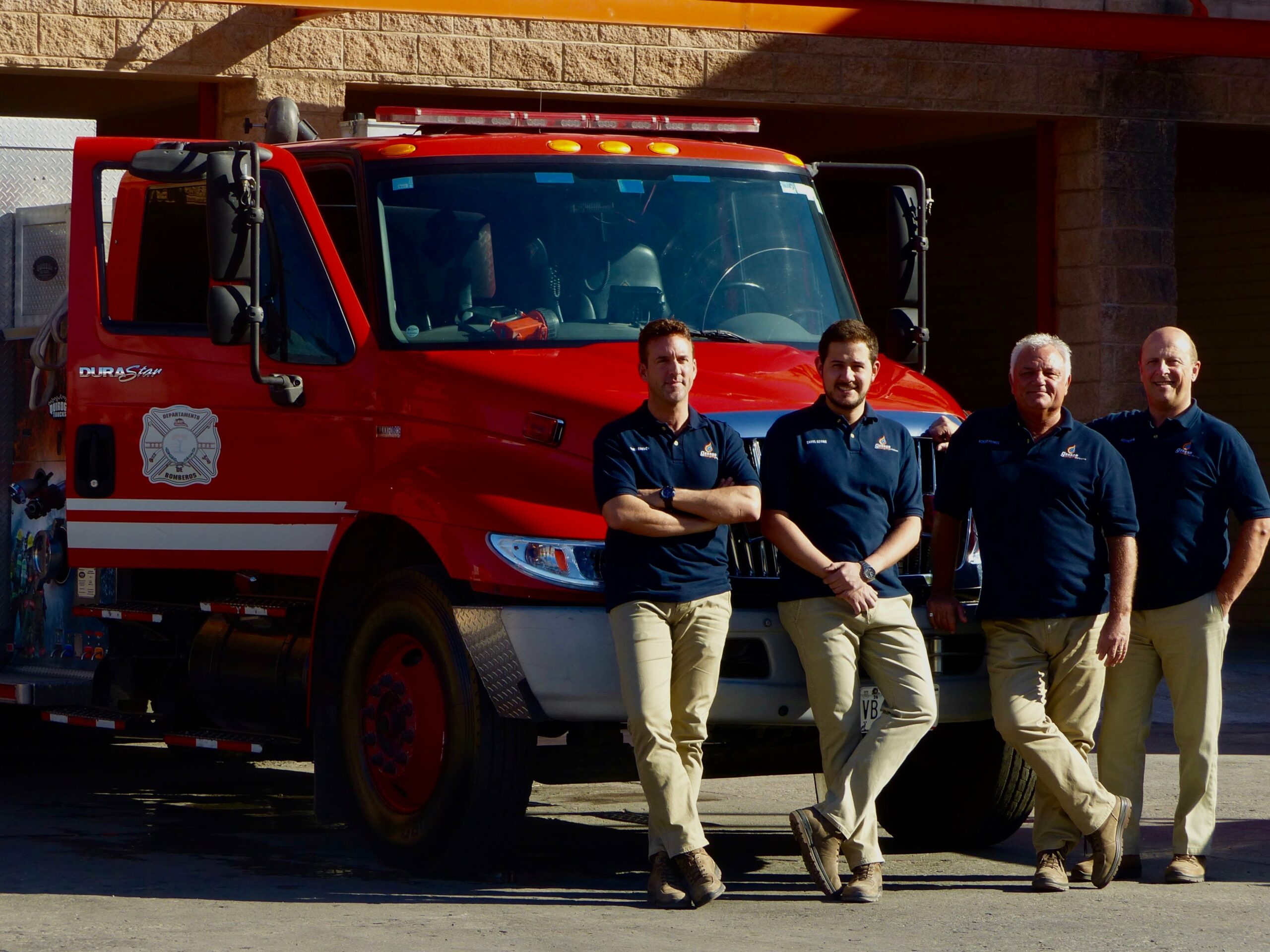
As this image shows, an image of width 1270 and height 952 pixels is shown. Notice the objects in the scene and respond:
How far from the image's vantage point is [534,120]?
8531 millimetres

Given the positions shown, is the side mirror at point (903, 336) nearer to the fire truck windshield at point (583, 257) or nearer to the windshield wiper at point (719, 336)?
the fire truck windshield at point (583, 257)

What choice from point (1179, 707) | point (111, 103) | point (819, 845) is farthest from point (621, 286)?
point (111, 103)

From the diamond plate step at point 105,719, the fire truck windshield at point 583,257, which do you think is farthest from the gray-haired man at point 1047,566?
the diamond plate step at point 105,719

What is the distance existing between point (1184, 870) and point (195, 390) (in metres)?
4.20

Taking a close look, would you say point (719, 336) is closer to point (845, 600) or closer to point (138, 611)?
point (845, 600)

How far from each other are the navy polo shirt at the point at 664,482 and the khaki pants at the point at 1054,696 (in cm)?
103

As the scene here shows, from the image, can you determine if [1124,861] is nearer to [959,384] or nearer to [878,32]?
[878,32]

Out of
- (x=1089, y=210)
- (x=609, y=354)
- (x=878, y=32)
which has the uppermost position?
(x=878, y=32)

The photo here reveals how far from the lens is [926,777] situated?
850cm

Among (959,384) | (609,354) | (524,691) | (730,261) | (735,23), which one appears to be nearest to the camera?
(524,691)

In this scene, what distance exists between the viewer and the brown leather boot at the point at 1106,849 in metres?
7.26

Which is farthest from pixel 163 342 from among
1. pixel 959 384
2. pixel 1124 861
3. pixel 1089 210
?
pixel 959 384

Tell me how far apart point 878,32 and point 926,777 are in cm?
691

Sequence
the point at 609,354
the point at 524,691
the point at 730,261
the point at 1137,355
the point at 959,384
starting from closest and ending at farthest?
1. the point at 524,691
2. the point at 609,354
3. the point at 730,261
4. the point at 1137,355
5. the point at 959,384
